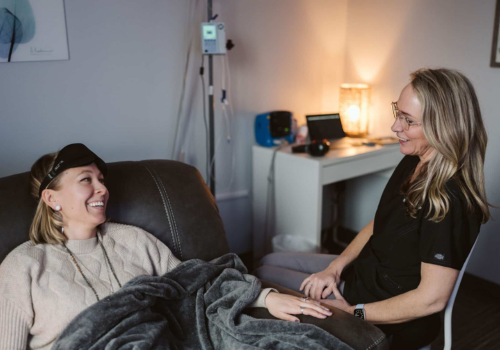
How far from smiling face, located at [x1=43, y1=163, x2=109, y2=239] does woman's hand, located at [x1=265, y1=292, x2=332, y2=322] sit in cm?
59

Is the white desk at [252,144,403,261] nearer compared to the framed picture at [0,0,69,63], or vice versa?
the framed picture at [0,0,69,63]

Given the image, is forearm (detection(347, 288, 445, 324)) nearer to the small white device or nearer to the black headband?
the black headband

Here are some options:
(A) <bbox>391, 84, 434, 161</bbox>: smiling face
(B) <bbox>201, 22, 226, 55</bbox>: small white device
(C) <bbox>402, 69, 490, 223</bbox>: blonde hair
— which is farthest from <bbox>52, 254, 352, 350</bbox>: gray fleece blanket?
(B) <bbox>201, 22, 226, 55</bbox>: small white device

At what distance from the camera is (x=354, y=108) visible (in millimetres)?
2914

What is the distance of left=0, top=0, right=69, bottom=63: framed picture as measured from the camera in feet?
6.26

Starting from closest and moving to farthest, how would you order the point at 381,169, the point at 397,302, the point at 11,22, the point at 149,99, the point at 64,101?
the point at 397,302
the point at 11,22
the point at 64,101
the point at 149,99
the point at 381,169

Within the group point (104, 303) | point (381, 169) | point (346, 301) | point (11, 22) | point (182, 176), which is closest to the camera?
point (104, 303)

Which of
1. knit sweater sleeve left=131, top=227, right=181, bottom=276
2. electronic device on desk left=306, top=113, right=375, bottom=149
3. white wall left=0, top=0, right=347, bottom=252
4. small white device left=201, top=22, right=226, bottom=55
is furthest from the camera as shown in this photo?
electronic device on desk left=306, top=113, right=375, bottom=149

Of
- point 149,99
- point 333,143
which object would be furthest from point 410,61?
point 149,99

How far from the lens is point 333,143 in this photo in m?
2.79

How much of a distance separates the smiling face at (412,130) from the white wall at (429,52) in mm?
1257

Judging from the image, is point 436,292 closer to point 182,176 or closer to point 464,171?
point 464,171

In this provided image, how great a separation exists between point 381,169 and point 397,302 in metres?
1.43

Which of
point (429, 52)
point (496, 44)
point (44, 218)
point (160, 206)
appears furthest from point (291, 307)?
point (429, 52)
